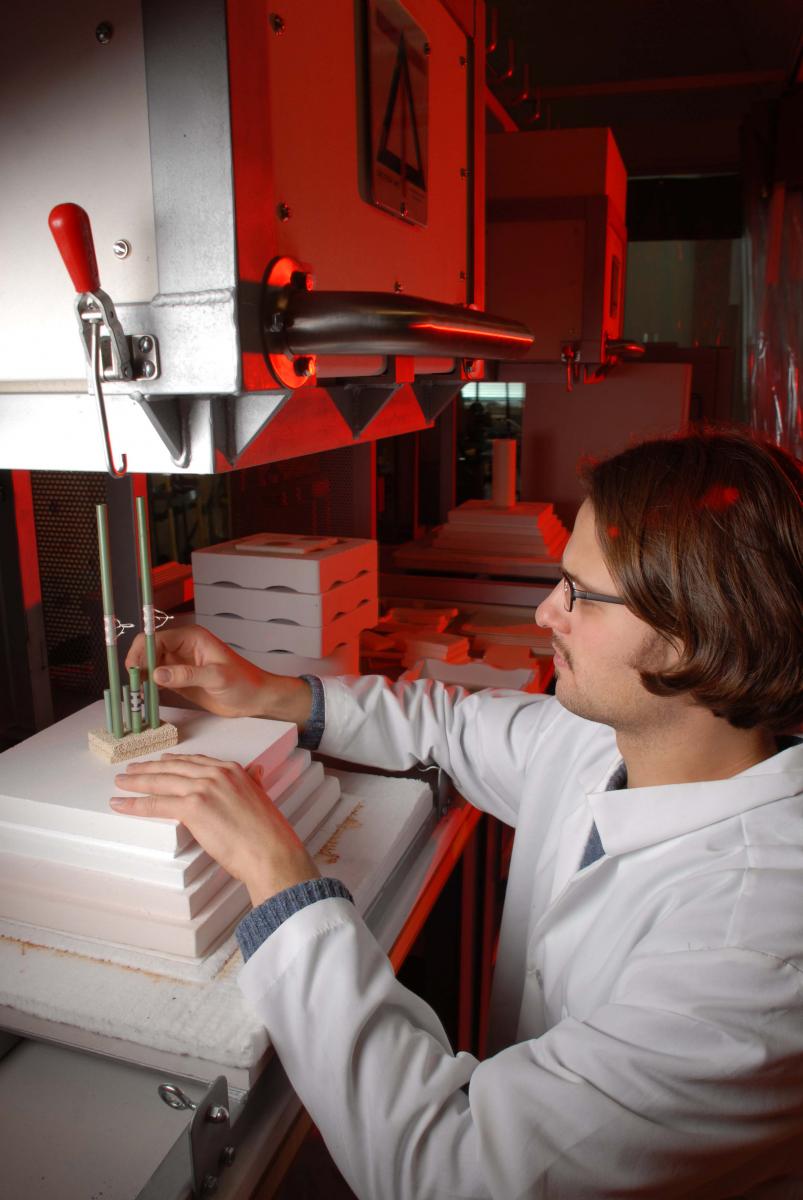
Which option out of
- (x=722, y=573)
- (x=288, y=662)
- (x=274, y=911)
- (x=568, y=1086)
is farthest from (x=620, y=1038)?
(x=288, y=662)

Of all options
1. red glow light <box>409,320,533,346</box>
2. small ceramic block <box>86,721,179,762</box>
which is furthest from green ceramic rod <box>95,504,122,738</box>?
red glow light <box>409,320,533,346</box>

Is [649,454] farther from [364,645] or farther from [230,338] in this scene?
[364,645]

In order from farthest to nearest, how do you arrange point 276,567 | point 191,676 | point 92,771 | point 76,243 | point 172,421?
point 276,567
point 191,676
point 92,771
point 172,421
point 76,243

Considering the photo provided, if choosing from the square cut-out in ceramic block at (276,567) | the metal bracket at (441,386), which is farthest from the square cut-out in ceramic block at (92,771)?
the metal bracket at (441,386)

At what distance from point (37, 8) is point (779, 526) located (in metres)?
0.92

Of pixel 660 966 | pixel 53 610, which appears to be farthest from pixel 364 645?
pixel 660 966

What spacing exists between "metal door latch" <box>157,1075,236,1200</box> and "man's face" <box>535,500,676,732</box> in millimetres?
577

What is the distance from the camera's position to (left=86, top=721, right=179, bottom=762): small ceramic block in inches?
43.9

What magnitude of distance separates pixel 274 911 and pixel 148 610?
0.44 m

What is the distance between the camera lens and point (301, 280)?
2.93ft

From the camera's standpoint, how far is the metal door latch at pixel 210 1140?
0.76 metres

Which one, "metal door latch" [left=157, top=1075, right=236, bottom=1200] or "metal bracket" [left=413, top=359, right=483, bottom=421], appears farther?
"metal bracket" [left=413, top=359, right=483, bottom=421]

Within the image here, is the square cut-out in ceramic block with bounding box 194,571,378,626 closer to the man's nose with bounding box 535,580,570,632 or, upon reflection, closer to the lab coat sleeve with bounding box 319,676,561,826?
the lab coat sleeve with bounding box 319,676,561,826

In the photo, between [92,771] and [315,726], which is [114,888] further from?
[315,726]
